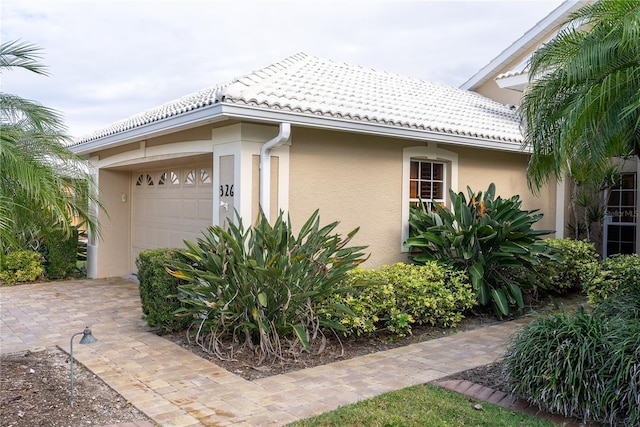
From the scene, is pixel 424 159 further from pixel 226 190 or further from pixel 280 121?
pixel 226 190

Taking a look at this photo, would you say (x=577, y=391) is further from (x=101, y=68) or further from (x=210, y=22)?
(x=101, y=68)

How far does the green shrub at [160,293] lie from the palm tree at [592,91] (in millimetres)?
4997

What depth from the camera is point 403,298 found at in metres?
7.43

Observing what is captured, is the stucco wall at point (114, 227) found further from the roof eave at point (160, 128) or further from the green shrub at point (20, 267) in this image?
the green shrub at point (20, 267)

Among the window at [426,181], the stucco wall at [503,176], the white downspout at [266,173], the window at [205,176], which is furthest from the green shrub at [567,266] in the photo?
the window at [205,176]

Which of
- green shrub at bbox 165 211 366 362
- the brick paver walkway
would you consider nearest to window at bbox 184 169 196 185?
the brick paver walkway

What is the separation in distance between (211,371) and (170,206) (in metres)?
6.07

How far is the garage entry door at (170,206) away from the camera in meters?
10.1

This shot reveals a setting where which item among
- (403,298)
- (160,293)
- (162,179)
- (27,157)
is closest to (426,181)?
(403,298)

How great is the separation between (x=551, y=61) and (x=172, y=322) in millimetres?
5783

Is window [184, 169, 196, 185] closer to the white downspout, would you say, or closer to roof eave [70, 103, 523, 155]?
roof eave [70, 103, 523, 155]

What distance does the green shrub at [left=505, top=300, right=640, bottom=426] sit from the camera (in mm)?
4227

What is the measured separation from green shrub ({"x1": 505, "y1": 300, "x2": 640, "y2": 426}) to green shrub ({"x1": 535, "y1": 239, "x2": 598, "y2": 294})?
192 inches

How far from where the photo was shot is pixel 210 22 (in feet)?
36.8
